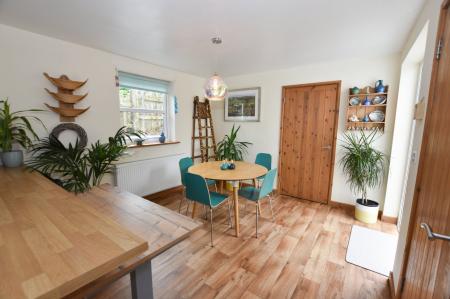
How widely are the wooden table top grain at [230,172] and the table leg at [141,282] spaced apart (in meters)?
1.38

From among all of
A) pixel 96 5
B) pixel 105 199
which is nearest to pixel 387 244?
pixel 105 199

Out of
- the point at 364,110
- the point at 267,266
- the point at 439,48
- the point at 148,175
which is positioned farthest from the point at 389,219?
the point at 148,175

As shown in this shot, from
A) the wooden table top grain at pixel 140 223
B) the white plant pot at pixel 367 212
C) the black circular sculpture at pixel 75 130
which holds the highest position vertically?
the black circular sculpture at pixel 75 130

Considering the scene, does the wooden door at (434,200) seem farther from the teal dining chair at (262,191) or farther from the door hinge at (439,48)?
the teal dining chair at (262,191)

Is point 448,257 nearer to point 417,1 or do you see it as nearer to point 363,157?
point 417,1

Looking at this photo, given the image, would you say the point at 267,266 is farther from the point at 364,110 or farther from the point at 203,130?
the point at 203,130

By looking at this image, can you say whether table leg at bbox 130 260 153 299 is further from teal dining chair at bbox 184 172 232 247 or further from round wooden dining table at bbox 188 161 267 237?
round wooden dining table at bbox 188 161 267 237

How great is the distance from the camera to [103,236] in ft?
2.59

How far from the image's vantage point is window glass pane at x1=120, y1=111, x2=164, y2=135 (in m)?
3.25

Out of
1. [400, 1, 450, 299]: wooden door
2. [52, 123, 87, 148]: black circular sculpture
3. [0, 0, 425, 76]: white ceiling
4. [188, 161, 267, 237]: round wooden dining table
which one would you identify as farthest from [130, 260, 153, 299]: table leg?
[52, 123, 87, 148]: black circular sculpture

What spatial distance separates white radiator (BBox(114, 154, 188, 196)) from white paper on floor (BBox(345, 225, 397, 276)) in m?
2.89

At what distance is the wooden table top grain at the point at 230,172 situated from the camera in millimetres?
2365

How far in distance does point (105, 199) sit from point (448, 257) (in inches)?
84.1

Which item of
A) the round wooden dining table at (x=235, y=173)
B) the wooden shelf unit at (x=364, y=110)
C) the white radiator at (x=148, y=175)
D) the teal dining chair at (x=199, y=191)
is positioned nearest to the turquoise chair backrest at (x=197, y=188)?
the teal dining chair at (x=199, y=191)
